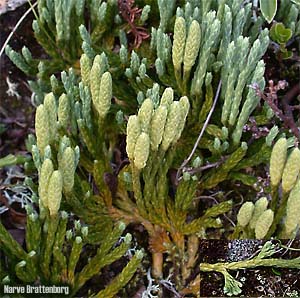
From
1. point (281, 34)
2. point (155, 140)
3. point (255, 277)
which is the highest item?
point (281, 34)

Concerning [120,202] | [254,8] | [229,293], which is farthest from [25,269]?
[254,8]

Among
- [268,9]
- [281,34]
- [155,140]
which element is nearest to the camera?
[155,140]

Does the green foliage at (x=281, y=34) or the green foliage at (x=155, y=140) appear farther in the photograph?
the green foliage at (x=281, y=34)

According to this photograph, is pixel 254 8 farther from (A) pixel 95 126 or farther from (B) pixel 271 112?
(A) pixel 95 126

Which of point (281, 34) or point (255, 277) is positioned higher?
point (281, 34)

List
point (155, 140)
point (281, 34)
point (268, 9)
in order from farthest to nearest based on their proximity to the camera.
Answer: point (281, 34), point (268, 9), point (155, 140)

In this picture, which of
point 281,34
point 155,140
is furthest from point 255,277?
point 281,34

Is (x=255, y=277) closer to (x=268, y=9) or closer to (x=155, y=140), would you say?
(x=155, y=140)

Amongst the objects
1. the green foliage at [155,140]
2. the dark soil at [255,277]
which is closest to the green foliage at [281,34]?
the green foliage at [155,140]

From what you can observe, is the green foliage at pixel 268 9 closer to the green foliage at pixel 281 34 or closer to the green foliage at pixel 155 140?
the green foliage at pixel 155 140

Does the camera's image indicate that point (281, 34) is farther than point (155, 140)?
Yes

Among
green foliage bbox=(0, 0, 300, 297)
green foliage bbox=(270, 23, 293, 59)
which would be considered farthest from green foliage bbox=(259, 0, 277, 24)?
green foliage bbox=(270, 23, 293, 59)
